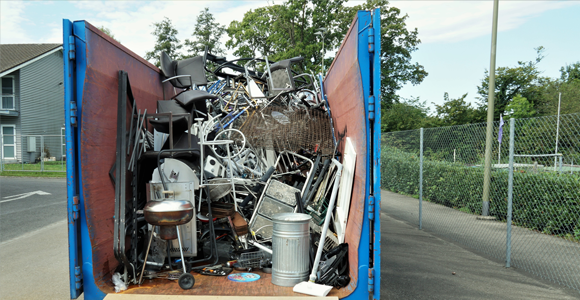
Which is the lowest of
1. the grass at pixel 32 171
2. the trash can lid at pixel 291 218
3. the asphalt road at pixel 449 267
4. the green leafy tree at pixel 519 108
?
the asphalt road at pixel 449 267

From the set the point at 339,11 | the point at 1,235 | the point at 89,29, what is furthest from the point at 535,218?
the point at 339,11

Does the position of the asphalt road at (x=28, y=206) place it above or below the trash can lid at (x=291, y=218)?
below

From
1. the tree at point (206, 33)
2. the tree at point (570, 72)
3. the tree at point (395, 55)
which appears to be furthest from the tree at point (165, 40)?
the tree at point (570, 72)

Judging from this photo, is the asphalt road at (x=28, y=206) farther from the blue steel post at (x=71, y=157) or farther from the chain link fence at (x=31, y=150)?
the chain link fence at (x=31, y=150)

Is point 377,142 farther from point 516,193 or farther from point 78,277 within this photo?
point 516,193

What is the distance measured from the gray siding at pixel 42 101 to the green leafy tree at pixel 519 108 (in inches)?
1208

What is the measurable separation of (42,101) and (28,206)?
1594cm

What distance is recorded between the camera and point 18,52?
78.2 feet

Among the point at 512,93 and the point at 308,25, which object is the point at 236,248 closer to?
the point at 308,25

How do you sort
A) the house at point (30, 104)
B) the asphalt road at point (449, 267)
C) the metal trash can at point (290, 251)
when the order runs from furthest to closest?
the house at point (30, 104) → the asphalt road at point (449, 267) → the metal trash can at point (290, 251)

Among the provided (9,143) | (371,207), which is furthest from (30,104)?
(371,207)

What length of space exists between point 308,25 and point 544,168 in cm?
2401

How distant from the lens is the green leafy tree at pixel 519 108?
27.7 m

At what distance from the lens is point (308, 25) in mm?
28203
